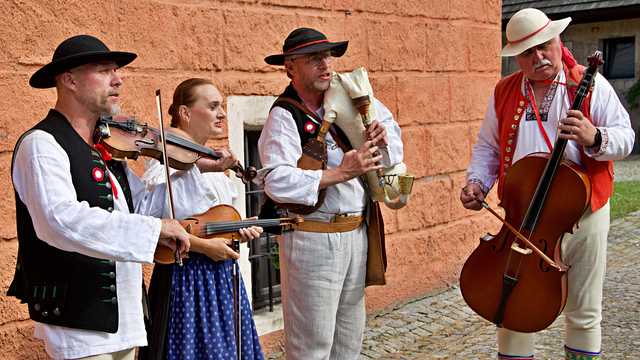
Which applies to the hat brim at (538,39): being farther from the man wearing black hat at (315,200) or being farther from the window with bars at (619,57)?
the window with bars at (619,57)

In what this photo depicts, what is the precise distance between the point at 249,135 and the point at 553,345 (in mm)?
2370

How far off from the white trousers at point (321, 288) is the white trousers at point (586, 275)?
951 millimetres

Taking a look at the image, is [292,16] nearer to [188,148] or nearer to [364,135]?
[364,135]

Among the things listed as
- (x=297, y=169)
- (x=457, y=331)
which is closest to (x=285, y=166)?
(x=297, y=169)

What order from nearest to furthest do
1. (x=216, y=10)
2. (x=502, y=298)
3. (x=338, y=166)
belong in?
(x=338, y=166)
(x=502, y=298)
(x=216, y=10)

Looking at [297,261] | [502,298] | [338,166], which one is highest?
[338,166]

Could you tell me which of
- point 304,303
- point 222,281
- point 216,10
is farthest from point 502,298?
point 216,10

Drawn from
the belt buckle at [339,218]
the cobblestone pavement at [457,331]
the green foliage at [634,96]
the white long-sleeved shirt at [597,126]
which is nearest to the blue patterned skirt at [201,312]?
the belt buckle at [339,218]

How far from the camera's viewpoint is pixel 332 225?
3311 mm

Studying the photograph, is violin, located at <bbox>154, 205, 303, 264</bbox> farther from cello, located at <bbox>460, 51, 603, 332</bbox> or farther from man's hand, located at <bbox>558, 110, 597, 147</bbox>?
man's hand, located at <bbox>558, 110, 597, 147</bbox>

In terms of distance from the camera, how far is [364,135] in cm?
324

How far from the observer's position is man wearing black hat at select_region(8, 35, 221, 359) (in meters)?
2.25

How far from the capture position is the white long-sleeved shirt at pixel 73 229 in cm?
222

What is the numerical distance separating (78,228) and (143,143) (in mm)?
508
